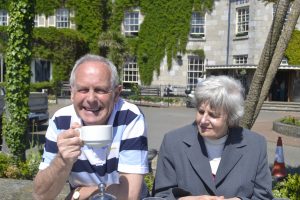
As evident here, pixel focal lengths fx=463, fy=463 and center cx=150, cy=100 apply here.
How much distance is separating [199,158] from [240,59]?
28840 mm

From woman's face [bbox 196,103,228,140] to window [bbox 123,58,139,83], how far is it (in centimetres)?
2965

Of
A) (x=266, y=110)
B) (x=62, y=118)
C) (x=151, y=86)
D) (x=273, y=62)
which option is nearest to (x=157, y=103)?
(x=151, y=86)

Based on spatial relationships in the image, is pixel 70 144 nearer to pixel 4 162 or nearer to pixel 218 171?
pixel 218 171

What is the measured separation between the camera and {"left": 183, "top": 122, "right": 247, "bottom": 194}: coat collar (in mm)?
3295

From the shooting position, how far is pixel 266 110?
91.0 feet

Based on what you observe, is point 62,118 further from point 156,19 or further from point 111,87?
point 156,19

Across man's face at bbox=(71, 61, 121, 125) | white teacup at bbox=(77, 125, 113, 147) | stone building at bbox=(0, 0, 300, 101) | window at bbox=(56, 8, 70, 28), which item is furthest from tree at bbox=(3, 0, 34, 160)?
window at bbox=(56, 8, 70, 28)

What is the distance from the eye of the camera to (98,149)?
288 cm

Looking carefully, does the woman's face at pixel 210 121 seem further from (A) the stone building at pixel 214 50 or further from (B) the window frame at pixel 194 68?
(B) the window frame at pixel 194 68

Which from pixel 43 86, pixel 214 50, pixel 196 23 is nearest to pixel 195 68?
pixel 214 50

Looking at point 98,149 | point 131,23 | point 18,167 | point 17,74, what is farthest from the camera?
point 131,23

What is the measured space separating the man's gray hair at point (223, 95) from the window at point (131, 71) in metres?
29.6

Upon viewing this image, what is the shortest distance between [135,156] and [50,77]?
2998 cm

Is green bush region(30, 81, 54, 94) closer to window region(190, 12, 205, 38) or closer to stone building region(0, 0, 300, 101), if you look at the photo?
stone building region(0, 0, 300, 101)
